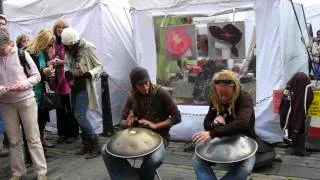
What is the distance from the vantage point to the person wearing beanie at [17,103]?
4634mm

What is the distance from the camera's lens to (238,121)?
3.67m

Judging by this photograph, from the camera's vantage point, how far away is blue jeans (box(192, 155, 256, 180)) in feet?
11.5

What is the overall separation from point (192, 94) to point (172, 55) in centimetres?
65

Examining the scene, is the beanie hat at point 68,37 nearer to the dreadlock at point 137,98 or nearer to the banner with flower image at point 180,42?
the dreadlock at point 137,98

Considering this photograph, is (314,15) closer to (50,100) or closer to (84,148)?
(84,148)

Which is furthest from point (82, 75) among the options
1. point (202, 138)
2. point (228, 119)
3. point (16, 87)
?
point (202, 138)

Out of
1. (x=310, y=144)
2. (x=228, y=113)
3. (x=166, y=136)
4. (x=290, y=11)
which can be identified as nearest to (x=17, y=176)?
(x=166, y=136)

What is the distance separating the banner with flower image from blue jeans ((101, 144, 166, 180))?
2872 mm

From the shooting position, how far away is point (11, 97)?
4.70 m

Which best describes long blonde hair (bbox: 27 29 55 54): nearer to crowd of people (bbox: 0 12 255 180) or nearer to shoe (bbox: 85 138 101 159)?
crowd of people (bbox: 0 12 255 180)

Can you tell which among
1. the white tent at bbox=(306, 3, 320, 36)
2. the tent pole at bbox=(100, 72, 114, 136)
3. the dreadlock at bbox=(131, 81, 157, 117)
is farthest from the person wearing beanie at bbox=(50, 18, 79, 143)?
the white tent at bbox=(306, 3, 320, 36)

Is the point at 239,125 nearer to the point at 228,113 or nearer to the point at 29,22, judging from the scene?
the point at 228,113

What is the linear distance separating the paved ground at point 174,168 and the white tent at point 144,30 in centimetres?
75

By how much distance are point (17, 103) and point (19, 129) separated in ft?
1.08
